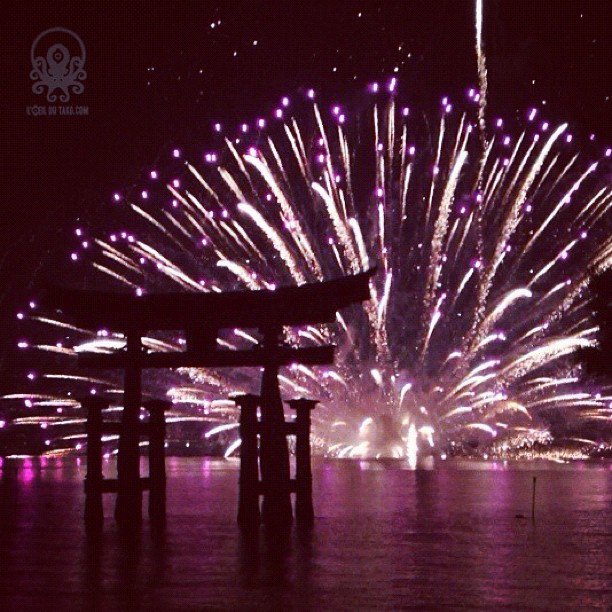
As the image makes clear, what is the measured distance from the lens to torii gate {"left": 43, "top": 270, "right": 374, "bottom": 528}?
21.0 meters

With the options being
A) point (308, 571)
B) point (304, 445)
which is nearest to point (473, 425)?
point (304, 445)

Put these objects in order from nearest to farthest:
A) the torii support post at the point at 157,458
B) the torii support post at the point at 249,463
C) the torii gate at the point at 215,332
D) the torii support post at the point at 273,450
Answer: the torii support post at the point at 249,463
the torii support post at the point at 273,450
the torii gate at the point at 215,332
the torii support post at the point at 157,458

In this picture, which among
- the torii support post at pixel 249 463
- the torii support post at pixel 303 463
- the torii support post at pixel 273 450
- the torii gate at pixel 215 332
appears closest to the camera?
the torii support post at pixel 249 463

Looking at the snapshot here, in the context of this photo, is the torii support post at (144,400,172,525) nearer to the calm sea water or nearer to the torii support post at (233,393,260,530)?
the calm sea water

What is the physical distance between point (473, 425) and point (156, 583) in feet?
159

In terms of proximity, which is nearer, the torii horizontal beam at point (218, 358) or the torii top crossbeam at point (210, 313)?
the torii top crossbeam at point (210, 313)

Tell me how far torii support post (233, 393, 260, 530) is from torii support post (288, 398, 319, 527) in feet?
3.36

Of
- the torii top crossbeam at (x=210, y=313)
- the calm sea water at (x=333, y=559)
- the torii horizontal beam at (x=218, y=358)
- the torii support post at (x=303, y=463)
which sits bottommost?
the calm sea water at (x=333, y=559)

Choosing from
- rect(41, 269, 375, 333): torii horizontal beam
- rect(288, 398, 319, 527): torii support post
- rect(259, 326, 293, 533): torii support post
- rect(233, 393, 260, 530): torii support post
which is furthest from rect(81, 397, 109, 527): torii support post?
rect(288, 398, 319, 527): torii support post

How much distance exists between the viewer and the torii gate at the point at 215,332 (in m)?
21.0

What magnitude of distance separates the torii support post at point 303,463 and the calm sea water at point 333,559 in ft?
2.03

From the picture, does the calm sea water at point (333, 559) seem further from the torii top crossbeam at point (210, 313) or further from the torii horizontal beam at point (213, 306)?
the torii horizontal beam at point (213, 306)

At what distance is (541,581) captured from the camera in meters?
13.7

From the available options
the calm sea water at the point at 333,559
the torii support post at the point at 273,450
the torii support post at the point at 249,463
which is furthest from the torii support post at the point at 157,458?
the torii support post at the point at 273,450
